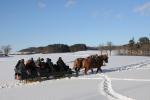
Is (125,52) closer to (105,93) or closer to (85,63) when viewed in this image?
(85,63)

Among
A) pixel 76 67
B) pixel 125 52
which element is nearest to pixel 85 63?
pixel 76 67

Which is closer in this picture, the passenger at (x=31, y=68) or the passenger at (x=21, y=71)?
the passenger at (x=21, y=71)

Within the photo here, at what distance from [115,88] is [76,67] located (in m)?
9.86

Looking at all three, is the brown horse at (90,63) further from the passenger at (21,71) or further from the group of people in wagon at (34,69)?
the passenger at (21,71)

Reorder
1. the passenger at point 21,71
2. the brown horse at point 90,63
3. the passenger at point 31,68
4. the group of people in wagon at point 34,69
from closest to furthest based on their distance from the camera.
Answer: the passenger at point 21,71 < the group of people in wagon at point 34,69 < the passenger at point 31,68 < the brown horse at point 90,63

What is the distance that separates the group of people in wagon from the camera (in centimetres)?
1862

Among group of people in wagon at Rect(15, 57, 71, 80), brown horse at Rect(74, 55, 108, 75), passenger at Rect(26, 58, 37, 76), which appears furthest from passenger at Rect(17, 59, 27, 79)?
brown horse at Rect(74, 55, 108, 75)

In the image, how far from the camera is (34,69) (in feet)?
63.8

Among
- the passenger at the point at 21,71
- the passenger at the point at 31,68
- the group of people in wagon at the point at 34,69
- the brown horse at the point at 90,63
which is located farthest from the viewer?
the brown horse at the point at 90,63

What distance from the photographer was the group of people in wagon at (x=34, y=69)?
1862 centimetres

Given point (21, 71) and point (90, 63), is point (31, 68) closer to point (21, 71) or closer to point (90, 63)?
point (21, 71)

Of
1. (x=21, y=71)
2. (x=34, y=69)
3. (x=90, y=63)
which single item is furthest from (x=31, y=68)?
(x=90, y=63)

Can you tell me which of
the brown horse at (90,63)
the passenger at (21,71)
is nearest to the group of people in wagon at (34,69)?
the passenger at (21,71)

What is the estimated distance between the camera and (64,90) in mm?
12641
